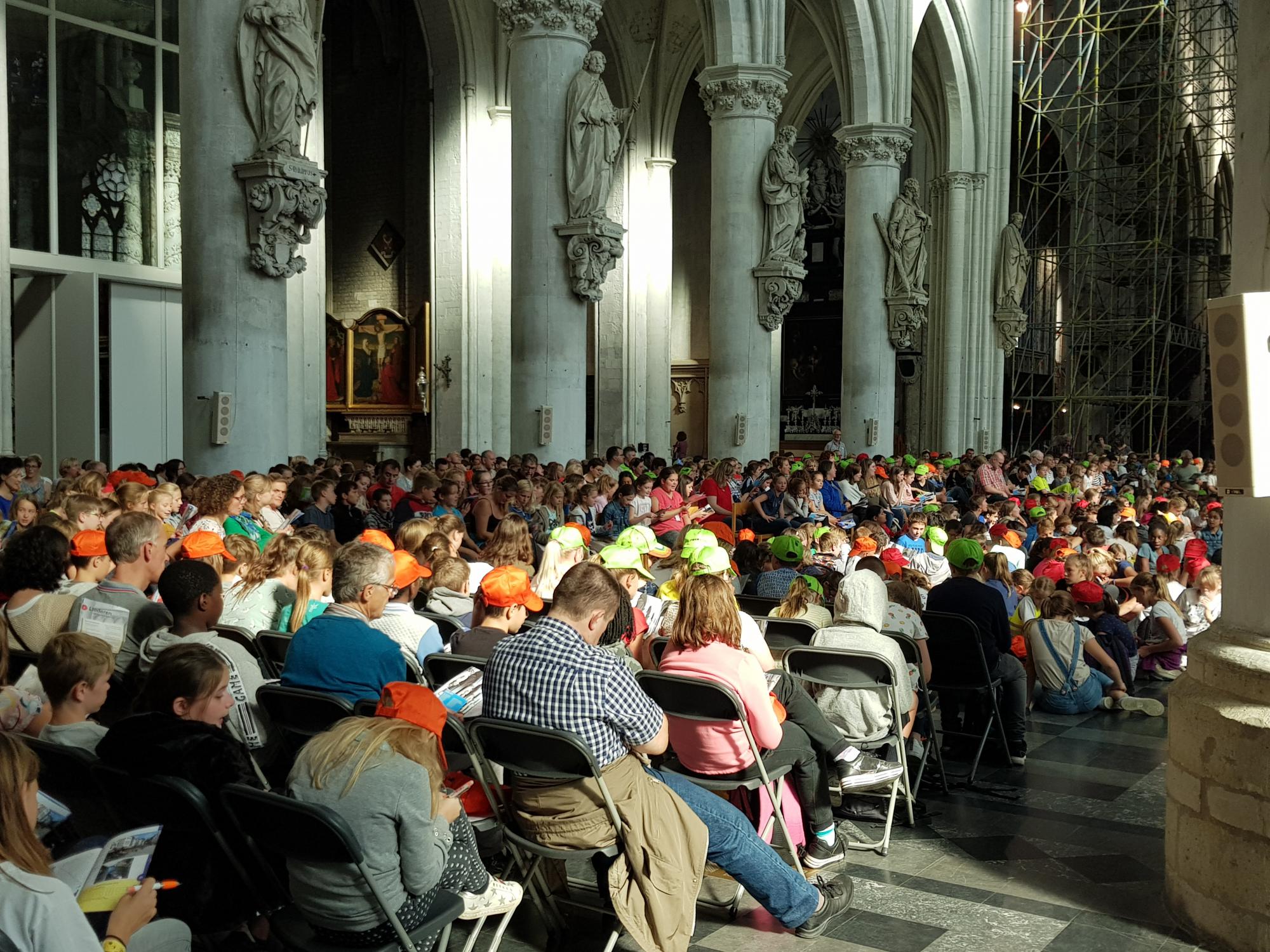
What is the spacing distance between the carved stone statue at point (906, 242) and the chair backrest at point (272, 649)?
19.9 metres

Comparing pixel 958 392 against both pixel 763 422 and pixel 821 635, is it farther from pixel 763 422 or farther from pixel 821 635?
pixel 821 635

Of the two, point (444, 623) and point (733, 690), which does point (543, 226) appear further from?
point (733, 690)

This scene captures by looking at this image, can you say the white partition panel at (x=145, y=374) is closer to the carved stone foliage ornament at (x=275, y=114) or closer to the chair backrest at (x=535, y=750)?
the carved stone foliage ornament at (x=275, y=114)

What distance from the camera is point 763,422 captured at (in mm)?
20297

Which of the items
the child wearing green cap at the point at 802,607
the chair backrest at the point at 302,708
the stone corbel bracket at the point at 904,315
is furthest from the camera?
the stone corbel bracket at the point at 904,315

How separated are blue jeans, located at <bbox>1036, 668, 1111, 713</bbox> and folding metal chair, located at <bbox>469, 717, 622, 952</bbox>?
16.6 ft

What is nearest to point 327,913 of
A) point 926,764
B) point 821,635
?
point 821,635

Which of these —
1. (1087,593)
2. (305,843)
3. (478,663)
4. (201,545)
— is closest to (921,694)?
(478,663)

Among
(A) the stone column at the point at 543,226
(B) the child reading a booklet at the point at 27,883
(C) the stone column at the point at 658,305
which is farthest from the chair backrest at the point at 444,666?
(C) the stone column at the point at 658,305

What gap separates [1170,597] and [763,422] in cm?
1032

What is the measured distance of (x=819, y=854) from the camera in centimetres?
526

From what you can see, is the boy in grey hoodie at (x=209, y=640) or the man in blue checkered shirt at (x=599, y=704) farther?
the boy in grey hoodie at (x=209, y=640)

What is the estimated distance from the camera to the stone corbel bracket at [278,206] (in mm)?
11078

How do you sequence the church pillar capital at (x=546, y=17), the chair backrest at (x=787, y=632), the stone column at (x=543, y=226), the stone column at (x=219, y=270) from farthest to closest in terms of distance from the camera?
the stone column at (x=543, y=226) → the church pillar capital at (x=546, y=17) → the stone column at (x=219, y=270) → the chair backrest at (x=787, y=632)
